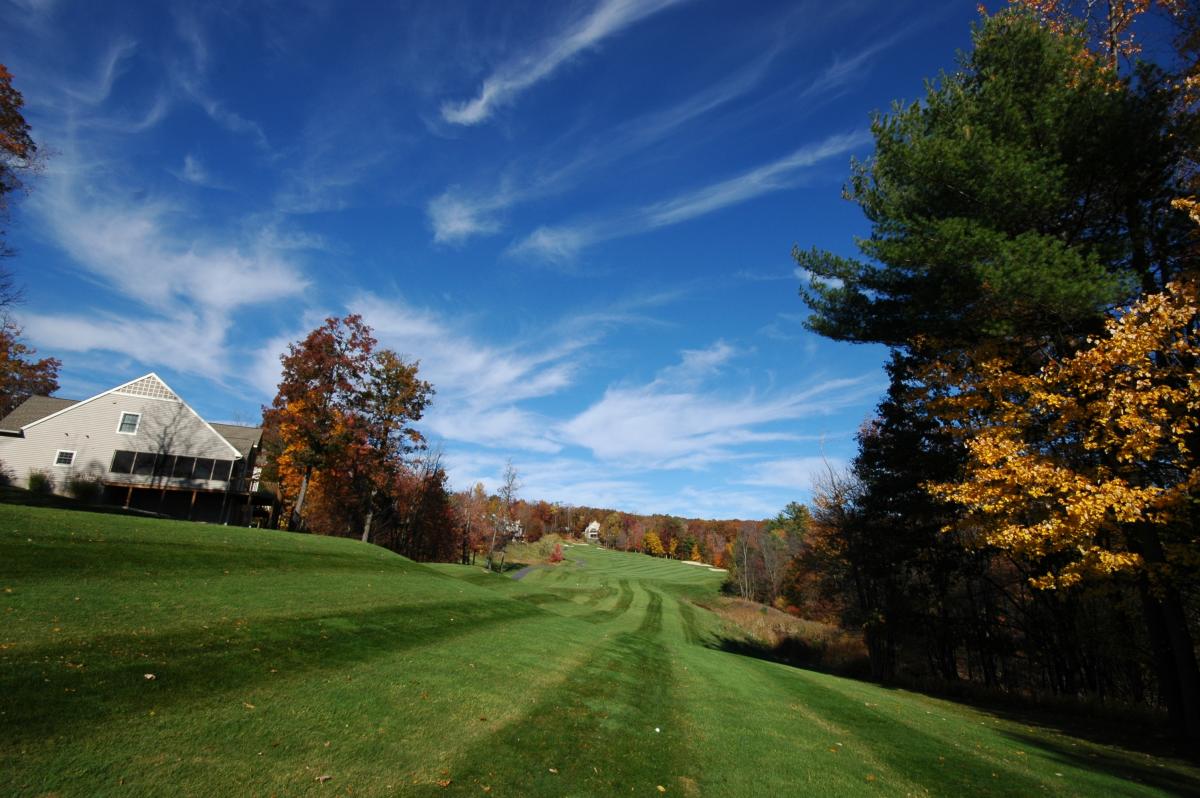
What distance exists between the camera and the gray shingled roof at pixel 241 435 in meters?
39.3

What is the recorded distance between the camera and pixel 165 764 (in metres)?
4.25

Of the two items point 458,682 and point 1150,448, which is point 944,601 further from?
point 458,682

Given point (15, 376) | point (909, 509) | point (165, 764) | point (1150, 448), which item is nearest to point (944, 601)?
point (909, 509)

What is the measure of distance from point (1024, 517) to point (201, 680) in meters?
17.4

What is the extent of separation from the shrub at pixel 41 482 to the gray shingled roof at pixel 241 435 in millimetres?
8911

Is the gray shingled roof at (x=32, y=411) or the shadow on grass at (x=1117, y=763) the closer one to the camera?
the shadow on grass at (x=1117, y=763)

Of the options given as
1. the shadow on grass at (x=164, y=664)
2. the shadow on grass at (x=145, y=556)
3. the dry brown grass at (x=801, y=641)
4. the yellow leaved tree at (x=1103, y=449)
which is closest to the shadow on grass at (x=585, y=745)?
the shadow on grass at (x=164, y=664)

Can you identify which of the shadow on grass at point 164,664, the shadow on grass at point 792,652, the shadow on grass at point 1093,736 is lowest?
the shadow on grass at point 792,652

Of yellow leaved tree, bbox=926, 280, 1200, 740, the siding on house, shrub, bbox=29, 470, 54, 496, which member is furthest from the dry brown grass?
shrub, bbox=29, 470, 54, 496

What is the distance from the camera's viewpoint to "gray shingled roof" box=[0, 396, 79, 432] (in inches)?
1319

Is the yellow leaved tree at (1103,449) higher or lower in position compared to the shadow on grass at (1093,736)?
higher

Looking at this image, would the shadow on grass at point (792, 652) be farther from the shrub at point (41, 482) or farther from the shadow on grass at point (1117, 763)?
Answer: the shrub at point (41, 482)

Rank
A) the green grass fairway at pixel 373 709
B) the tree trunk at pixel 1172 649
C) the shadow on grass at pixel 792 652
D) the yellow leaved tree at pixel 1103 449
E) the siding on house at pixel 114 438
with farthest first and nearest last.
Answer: the siding on house at pixel 114 438
the shadow on grass at pixel 792 652
the tree trunk at pixel 1172 649
the yellow leaved tree at pixel 1103 449
the green grass fairway at pixel 373 709

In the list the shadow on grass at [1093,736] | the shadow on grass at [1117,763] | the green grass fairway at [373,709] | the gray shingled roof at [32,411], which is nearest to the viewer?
the green grass fairway at [373,709]
